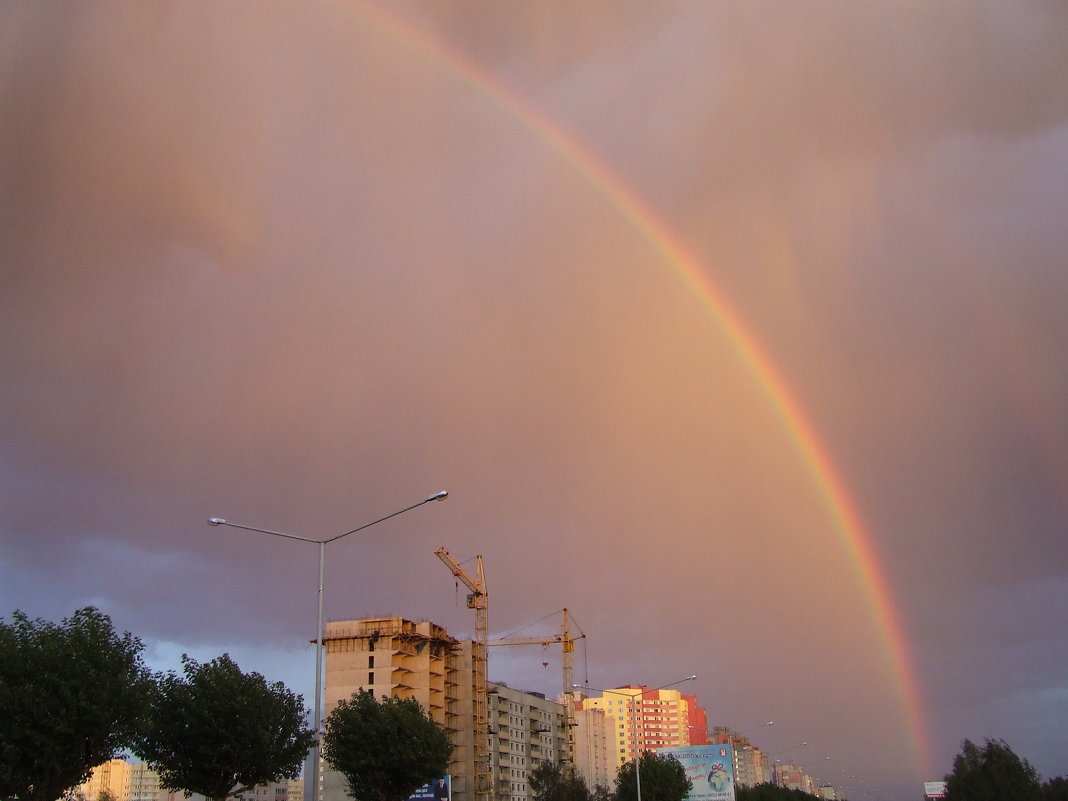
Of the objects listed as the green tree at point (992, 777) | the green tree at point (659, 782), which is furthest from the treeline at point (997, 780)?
the green tree at point (659, 782)

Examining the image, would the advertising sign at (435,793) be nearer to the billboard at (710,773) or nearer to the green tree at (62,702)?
the billboard at (710,773)

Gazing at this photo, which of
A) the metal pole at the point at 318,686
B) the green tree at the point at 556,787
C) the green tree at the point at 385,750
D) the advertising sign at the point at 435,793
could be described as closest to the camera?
the metal pole at the point at 318,686

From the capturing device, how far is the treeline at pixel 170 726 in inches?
1777

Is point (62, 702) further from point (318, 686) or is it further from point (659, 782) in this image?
point (659, 782)

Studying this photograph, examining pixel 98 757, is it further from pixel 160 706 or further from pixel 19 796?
pixel 160 706

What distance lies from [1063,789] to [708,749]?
40.7 meters

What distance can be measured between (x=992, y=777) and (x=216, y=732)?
94.7 m

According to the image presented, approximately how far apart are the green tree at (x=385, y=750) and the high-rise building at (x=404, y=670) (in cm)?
9366

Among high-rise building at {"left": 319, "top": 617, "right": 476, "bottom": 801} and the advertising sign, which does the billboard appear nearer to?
the advertising sign

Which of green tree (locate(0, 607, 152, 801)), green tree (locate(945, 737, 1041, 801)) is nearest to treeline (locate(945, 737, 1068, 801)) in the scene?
green tree (locate(945, 737, 1041, 801))

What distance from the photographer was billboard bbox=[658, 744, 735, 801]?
124438mm

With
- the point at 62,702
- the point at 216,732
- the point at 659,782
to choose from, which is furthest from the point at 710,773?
the point at 62,702

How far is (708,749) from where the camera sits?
416ft

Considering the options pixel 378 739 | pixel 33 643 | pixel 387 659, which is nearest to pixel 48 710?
pixel 33 643
